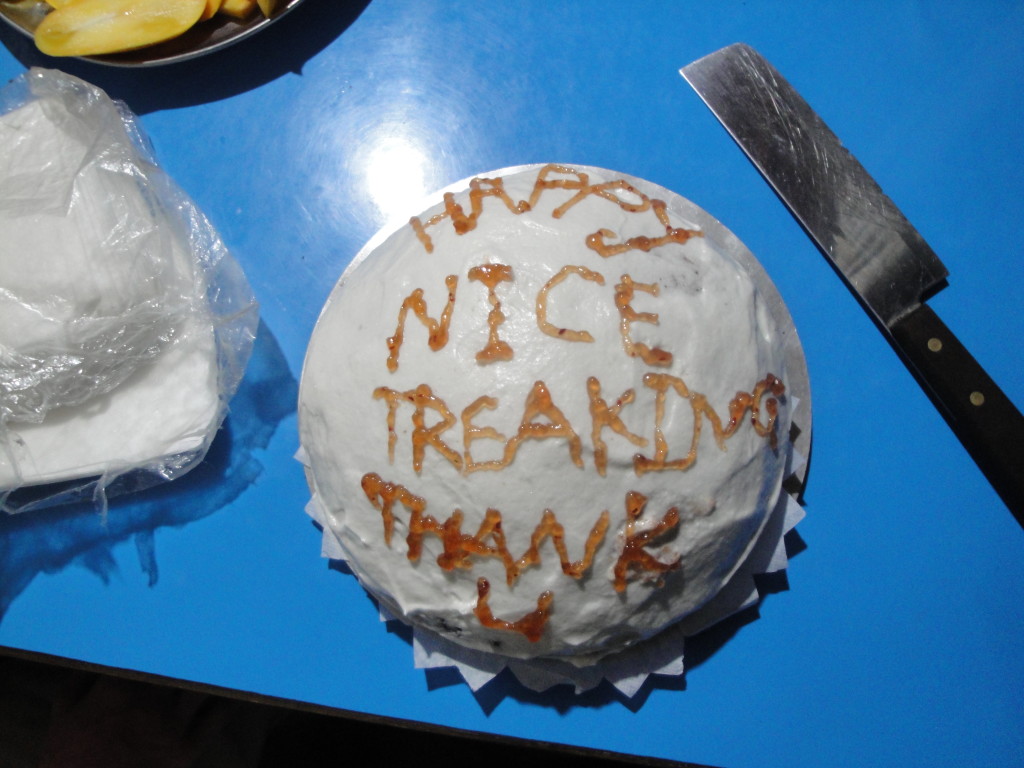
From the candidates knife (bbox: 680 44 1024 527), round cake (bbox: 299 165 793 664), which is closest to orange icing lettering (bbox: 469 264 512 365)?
round cake (bbox: 299 165 793 664)

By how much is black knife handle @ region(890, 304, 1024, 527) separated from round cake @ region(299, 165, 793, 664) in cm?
34

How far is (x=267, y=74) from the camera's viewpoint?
4.71ft

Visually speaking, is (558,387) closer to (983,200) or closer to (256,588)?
(256,588)

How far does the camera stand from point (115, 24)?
1.26m

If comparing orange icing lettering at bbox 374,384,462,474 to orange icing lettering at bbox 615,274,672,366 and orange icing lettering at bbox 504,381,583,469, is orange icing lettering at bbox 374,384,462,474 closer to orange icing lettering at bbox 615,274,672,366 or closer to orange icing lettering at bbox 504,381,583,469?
orange icing lettering at bbox 504,381,583,469

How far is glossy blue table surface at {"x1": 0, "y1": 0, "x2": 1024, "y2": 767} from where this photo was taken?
3.84 feet

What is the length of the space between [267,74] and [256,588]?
38.2 inches

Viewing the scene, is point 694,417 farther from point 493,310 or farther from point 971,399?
point 971,399

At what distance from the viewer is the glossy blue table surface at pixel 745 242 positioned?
3.84 ft

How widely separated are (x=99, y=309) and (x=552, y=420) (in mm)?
740

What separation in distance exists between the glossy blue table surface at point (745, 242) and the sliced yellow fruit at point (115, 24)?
0.16m

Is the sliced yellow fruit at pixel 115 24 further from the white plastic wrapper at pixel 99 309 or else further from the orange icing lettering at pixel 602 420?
the orange icing lettering at pixel 602 420

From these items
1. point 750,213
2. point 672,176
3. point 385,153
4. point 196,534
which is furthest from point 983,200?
point 196,534

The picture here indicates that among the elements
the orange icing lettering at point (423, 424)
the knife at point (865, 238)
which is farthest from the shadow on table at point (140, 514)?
the knife at point (865, 238)
